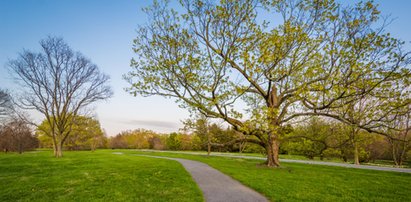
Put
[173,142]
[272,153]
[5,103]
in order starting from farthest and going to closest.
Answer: [173,142]
[5,103]
[272,153]

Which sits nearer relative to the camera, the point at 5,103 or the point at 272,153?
the point at 272,153

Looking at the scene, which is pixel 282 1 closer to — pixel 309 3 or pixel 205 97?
pixel 309 3

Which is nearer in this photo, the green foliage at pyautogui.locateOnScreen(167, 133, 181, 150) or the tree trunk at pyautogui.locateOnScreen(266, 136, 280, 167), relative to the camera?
the tree trunk at pyautogui.locateOnScreen(266, 136, 280, 167)

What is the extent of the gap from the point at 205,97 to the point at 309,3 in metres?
8.04

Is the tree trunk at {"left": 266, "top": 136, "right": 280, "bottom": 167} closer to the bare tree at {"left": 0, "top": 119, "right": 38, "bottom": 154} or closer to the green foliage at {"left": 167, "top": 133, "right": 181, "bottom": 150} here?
the bare tree at {"left": 0, "top": 119, "right": 38, "bottom": 154}

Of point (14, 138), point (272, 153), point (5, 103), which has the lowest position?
point (14, 138)

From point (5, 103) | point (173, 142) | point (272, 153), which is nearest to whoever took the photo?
point (272, 153)

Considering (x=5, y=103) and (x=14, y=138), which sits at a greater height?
(x=5, y=103)

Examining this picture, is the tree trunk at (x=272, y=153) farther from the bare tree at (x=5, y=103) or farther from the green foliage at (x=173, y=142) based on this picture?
the green foliage at (x=173, y=142)

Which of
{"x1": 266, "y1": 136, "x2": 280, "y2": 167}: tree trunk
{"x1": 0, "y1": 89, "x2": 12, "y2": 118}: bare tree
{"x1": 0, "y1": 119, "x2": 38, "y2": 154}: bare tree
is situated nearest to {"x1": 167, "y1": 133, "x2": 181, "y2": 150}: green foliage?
{"x1": 0, "y1": 119, "x2": 38, "y2": 154}: bare tree

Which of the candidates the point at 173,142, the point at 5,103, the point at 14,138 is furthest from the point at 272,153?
the point at 14,138

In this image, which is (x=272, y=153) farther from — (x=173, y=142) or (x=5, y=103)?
(x=173, y=142)

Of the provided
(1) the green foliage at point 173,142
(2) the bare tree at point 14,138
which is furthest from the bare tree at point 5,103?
(1) the green foliage at point 173,142

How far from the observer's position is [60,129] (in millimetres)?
24734
